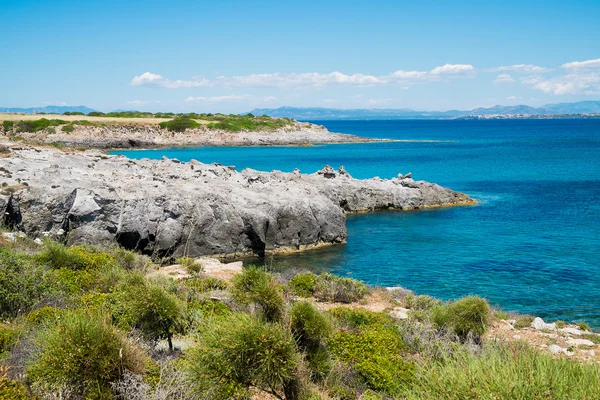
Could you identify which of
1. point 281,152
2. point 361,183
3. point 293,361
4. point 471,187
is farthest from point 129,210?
point 281,152

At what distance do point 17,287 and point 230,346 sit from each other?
794 centimetres

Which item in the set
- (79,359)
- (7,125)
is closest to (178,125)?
(7,125)

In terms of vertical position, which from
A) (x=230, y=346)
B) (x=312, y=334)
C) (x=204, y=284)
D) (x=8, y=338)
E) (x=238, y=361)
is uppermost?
(x=230, y=346)

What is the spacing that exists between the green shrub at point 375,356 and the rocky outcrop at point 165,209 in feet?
51.3

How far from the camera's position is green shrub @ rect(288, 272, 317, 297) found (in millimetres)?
18375

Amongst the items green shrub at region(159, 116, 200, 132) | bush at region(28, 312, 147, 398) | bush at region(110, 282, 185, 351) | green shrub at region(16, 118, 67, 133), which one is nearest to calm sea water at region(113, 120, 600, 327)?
bush at region(110, 282, 185, 351)

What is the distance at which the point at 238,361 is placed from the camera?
7887 mm

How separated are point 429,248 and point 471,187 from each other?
2911 cm

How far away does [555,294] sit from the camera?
21.8 metres

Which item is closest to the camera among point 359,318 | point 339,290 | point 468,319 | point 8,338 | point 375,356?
point 8,338

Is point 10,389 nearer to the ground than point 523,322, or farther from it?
farther from it

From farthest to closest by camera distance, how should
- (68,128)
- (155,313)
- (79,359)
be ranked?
(68,128) < (155,313) < (79,359)

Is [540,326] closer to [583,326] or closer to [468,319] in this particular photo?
[583,326]

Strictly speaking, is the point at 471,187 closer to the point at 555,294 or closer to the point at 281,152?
the point at 555,294
